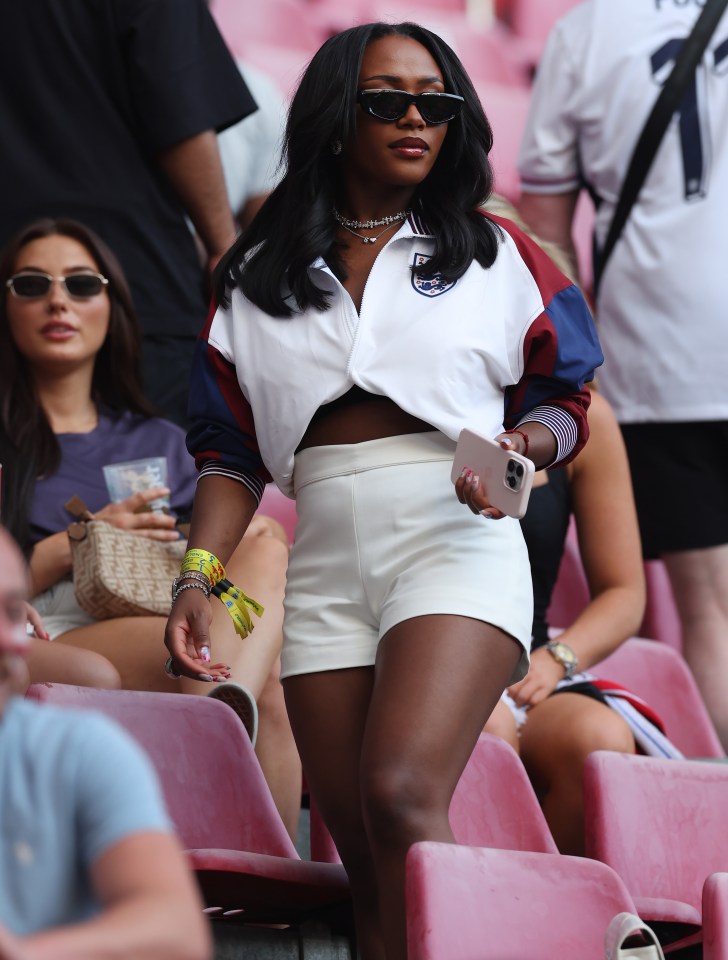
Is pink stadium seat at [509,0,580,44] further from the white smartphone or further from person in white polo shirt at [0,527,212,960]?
person in white polo shirt at [0,527,212,960]

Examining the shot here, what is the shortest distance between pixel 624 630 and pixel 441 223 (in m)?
1.20

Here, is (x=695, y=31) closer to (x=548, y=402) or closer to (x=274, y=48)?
(x=274, y=48)

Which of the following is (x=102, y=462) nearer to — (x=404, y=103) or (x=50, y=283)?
(x=50, y=283)

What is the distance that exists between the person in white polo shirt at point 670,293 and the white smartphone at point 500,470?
2055mm

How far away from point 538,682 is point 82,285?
1.34m

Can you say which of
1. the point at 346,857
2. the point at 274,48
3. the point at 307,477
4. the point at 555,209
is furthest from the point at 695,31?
the point at 346,857

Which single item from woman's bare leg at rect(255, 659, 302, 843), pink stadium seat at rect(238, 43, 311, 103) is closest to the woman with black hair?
woman's bare leg at rect(255, 659, 302, 843)

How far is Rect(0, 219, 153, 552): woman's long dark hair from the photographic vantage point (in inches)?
121

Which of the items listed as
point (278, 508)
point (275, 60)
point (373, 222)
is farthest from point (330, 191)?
point (275, 60)

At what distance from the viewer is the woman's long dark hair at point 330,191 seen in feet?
6.95

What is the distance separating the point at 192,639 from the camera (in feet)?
6.72

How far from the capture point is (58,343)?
330 centimetres

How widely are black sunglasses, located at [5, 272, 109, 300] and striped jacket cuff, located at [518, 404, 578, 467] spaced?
5.04 feet

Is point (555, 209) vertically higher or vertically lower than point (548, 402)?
lower
